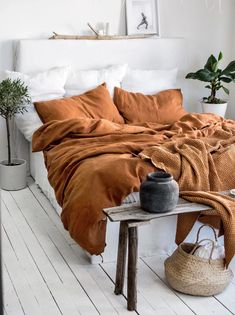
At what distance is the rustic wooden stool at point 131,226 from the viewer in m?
2.52

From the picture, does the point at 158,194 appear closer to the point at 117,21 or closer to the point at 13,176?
the point at 13,176

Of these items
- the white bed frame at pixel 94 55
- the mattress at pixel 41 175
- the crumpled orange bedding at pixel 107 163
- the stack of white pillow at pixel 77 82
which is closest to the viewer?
the crumpled orange bedding at pixel 107 163

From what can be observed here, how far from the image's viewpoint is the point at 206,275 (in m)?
2.74

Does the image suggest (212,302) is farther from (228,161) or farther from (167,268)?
(228,161)

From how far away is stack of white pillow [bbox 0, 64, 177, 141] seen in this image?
4621 millimetres

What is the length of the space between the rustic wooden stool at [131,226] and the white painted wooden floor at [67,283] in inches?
4.4

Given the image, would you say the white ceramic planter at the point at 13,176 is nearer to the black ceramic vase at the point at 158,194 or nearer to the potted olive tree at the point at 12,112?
the potted olive tree at the point at 12,112

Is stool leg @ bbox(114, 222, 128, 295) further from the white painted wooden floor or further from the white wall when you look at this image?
the white wall

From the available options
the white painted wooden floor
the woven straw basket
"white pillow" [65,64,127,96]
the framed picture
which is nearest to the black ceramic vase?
the woven straw basket

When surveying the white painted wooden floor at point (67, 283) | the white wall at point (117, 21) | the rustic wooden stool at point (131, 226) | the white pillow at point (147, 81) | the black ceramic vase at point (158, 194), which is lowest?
the white painted wooden floor at point (67, 283)

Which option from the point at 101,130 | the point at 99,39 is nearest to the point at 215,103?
the point at 99,39

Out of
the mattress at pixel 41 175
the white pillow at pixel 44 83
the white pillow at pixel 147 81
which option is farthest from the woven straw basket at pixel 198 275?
the white pillow at pixel 147 81

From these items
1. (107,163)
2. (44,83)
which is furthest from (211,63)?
(107,163)

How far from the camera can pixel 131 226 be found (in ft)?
8.20
